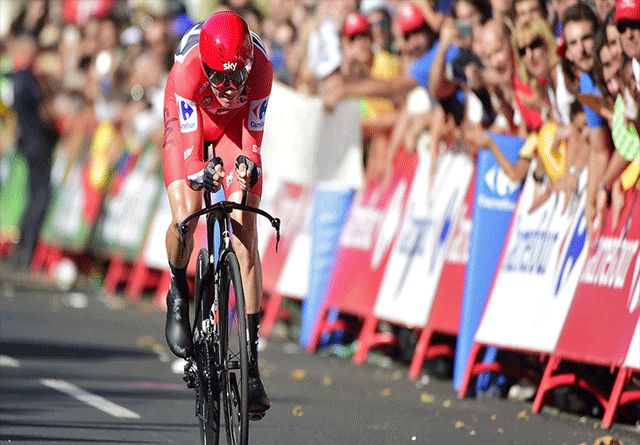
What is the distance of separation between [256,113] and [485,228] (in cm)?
339

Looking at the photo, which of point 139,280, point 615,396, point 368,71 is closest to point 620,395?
point 615,396

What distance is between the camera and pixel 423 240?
1034 cm

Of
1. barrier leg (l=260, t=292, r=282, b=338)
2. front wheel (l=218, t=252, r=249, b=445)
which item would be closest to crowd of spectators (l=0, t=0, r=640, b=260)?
barrier leg (l=260, t=292, r=282, b=338)

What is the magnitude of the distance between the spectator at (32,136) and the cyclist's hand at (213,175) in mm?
13139

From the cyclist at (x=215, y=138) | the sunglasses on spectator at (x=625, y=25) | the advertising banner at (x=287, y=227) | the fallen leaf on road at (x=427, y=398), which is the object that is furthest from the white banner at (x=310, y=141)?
the cyclist at (x=215, y=138)

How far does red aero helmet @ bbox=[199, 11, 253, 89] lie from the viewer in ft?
19.0

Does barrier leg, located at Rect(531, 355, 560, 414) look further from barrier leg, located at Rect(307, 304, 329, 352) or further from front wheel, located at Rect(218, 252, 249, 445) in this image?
barrier leg, located at Rect(307, 304, 329, 352)

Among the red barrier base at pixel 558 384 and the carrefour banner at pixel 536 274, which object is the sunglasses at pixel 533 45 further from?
the red barrier base at pixel 558 384

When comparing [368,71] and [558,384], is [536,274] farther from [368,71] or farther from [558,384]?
[368,71]

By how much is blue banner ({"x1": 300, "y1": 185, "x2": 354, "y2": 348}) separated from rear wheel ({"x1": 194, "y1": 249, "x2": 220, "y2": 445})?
5.51m

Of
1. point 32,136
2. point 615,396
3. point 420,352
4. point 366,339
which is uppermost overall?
point 32,136

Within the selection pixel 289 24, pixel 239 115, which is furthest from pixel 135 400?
pixel 289 24

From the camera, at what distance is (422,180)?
34.5ft

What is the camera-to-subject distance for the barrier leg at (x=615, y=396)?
7613 millimetres
